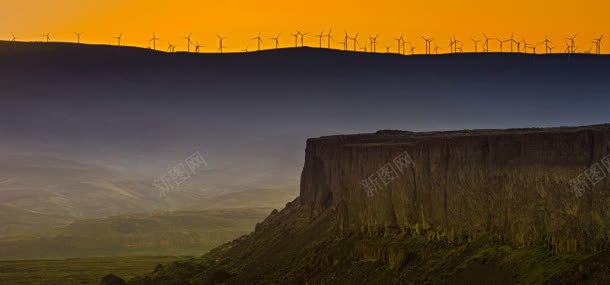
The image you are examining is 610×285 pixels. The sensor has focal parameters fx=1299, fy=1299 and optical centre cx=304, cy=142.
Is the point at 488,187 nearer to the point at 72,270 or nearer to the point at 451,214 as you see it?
the point at 451,214

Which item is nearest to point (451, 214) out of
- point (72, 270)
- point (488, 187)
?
point (488, 187)

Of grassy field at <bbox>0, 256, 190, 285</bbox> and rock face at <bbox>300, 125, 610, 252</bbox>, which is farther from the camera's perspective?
grassy field at <bbox>0, 256, 190, 285</bbox>

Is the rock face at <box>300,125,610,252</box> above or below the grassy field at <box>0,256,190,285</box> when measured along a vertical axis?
above

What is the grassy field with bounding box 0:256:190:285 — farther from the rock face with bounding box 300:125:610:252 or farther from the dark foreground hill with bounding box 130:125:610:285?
the rock face with bounding box 300:125:610:252

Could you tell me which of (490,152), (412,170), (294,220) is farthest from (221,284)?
(490,152)

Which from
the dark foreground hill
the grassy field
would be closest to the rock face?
the dark foreground hill

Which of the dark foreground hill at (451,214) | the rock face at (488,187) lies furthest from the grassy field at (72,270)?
the rock face at (488,187)
